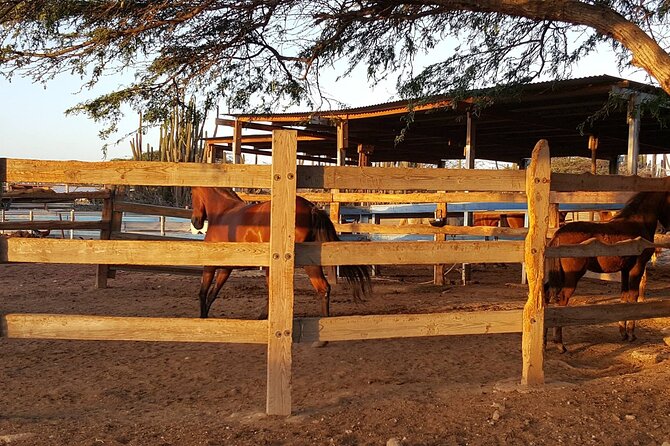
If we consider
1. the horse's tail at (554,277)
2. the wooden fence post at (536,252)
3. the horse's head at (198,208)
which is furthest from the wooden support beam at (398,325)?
the horse's head at (198,208)

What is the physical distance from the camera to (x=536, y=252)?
4.29m

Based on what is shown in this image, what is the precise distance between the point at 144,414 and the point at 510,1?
482 cm

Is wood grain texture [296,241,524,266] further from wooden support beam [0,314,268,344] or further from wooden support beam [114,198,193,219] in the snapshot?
wooden support beam [114,198,193,219]

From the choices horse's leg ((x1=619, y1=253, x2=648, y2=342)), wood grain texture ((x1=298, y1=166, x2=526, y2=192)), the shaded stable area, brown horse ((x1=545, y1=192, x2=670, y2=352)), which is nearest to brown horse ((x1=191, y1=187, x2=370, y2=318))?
the shaded stable area

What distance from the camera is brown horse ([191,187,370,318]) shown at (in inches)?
254

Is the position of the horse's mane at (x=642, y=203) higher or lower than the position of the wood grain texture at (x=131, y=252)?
higher

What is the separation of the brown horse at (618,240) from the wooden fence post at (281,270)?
3448 millimetres

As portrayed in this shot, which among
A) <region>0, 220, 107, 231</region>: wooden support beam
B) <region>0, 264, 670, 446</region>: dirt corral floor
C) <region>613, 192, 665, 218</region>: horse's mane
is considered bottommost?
<region>0, 264, 670, 446</region>: dirt corral floor

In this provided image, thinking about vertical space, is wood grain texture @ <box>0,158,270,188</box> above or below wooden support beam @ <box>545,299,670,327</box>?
above

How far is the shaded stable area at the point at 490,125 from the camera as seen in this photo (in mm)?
9602

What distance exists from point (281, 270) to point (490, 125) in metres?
12.4

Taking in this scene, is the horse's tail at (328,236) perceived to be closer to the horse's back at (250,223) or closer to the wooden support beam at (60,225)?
the horse's back at (250,223)

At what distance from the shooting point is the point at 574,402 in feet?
12.7

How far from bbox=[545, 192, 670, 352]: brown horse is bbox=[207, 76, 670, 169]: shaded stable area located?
1.05m
